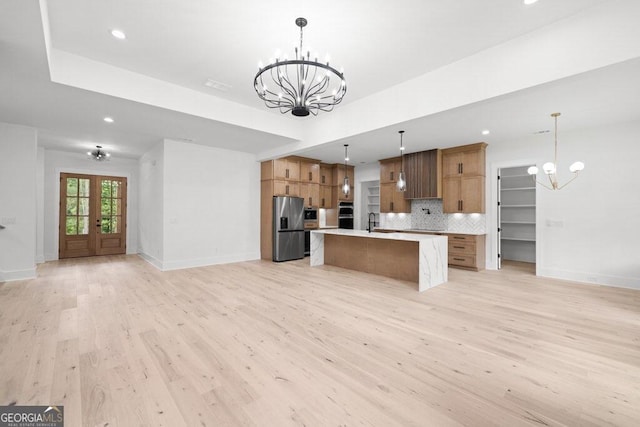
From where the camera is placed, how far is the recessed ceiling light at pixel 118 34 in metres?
3.01

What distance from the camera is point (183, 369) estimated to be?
2.23 meters

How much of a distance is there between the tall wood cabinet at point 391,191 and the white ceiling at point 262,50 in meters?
2.75

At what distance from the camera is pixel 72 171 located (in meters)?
7.59

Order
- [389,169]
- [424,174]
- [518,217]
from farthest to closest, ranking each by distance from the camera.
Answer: [389,169]
[518,217]
[424,174]

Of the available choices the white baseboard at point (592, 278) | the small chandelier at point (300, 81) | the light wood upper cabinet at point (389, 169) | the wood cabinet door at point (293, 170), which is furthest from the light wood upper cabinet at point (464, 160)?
the wood cabinet door at point (293, 170)

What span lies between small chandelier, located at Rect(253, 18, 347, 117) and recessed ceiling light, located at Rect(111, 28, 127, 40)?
4.83ft

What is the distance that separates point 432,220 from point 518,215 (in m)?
2.47

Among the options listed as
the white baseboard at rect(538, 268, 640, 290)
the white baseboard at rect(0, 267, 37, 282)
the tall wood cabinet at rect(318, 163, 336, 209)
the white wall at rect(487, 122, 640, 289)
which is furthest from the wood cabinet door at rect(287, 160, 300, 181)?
the white baseboard at rect(538, 268, 640, 290)

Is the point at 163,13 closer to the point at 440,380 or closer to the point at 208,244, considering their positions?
the point at 440,380

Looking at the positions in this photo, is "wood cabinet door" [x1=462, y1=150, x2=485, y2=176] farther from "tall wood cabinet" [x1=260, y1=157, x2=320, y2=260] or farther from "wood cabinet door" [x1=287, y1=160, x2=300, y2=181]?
"wood cabinet door" [x1=287, y1=160, x2=300, y2=181]

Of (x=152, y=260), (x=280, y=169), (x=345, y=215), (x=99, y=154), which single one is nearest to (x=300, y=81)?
(x=280, y=169)

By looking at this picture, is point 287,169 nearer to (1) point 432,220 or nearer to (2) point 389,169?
(2) point 389,169

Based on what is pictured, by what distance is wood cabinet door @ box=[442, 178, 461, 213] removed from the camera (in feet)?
21.8

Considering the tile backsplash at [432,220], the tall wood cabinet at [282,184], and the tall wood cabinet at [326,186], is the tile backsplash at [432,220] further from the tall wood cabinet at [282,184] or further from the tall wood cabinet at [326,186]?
the tall wood cabinet at [282,184]
